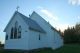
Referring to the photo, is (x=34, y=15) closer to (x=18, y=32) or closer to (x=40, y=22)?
(x=40, y=22)

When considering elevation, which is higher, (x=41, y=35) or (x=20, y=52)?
(x=41, y=35)

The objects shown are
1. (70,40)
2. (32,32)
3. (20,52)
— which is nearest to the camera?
(20,52)

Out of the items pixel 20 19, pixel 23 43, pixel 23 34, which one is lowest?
pixel 23 43

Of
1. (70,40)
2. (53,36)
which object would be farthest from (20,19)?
(70,40)

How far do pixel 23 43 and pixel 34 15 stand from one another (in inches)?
432

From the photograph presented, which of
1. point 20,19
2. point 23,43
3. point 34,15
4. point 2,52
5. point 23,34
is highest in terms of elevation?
point 34,15

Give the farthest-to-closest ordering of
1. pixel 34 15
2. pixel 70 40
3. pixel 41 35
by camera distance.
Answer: pixel 70 40
pixel 34 15
pixel 41 35

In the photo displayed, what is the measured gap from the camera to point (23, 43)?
71.9ft

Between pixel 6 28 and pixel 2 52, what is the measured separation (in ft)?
14.6

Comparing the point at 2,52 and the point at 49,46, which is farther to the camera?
the point at 49,46

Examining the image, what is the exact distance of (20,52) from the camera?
21469 mm

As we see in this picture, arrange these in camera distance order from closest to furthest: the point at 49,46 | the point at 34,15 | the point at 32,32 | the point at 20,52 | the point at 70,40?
the point at 20,52 < the point at 32,32 < the point at 49,46 < the point at 34,15 < the point at 70,40

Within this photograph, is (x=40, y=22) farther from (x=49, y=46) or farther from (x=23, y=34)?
(x=23, y=34)

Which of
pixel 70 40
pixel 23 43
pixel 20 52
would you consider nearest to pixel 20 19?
pixel 23 43
